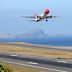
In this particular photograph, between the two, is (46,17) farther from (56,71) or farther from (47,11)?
(56,71)

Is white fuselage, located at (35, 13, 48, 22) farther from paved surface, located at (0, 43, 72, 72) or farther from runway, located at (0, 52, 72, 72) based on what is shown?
runway, located at (0, 52, 72, 72)

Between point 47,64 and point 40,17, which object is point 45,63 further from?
point 40,17

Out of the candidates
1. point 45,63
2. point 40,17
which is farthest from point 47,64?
point 40,17

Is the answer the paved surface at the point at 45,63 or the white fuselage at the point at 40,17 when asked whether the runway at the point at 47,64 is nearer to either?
the paved surface at the point at 45,63

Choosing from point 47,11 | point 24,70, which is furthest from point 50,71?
point 47,11

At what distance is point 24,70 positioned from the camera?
66500 mm

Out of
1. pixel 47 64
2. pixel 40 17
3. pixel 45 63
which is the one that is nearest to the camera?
pixel 47 64

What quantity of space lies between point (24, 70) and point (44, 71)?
425cm

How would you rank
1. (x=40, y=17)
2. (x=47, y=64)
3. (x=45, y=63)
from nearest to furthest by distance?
(x=47, y=64) → (x=45, y=63) → (x=40, y=17)

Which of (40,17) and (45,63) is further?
(40,17)

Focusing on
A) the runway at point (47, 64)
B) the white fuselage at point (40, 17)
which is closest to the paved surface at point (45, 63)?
the runway at point (47, 64)

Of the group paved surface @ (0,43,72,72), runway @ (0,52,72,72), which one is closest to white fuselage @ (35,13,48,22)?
paved surface @ (0,43,72,72)

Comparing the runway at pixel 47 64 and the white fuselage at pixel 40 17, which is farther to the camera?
the white fuselage at pixel 40 17

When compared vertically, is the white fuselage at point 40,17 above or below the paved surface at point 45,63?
above
